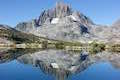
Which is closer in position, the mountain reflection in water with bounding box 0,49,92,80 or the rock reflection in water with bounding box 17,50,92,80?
the rock reflection in water with bounding box 17,50,92,80

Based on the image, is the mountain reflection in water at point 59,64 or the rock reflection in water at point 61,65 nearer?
the rock reflection in water at point 61,65

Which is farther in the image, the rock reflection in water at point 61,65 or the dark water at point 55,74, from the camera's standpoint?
the rock reflection in water at point 61,65

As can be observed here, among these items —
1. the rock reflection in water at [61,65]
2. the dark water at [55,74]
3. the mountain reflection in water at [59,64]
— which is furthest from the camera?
the mountain reflection in water at [59,64]

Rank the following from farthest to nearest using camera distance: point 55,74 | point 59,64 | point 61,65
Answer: point 59,64 → point 61,65 → point 55,74

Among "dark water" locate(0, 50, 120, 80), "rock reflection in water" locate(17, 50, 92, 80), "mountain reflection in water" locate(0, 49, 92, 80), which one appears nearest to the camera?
"dark water" locate(0, 50, 120, 80)

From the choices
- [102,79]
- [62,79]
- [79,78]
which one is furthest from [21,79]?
[102,79]

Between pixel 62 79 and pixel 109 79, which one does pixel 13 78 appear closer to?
pixel 62 79

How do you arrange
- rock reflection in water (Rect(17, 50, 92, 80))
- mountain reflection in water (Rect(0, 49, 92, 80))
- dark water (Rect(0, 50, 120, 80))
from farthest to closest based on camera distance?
mountain reflection in water (Rect(0, 49, 92, 80)) → rock reflection in water (Rect(17, 50, 92, 80)) → dark water (Rect(0, 50, 120, 80))

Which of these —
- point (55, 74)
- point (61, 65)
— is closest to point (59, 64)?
point (61, 65)

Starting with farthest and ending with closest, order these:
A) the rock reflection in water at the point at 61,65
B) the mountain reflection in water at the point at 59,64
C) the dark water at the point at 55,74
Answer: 1. the mountain reflection in water at the point at 59,64
2. the rock reflection in water at the point at 61,65
3. the dark water at the point at 55,74

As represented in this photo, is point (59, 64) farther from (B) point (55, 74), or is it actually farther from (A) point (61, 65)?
(B) point (55, 74)

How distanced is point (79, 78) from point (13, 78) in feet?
58.9

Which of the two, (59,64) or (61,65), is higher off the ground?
(59,64)

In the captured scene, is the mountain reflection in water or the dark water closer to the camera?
the dark water
